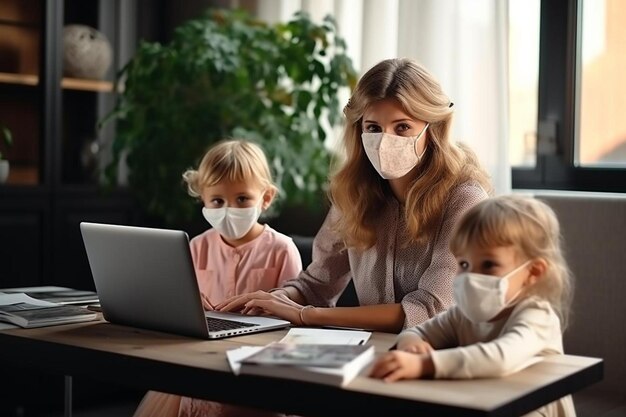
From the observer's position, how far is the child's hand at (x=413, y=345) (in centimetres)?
175

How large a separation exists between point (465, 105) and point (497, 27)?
27 cm

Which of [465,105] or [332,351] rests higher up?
[465,105]

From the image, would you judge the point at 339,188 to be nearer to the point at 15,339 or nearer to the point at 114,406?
the point at 15,339

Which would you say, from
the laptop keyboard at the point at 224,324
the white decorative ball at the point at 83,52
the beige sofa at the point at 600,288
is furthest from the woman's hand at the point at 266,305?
the white decorative ball at the point at 83,52

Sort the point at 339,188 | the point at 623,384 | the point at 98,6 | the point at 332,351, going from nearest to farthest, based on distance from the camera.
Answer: the point at 332,351, the point at 339,188, the point at 623,384, the point at 98,6

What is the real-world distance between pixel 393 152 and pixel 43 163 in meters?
2.04

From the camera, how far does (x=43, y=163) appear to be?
153 inches

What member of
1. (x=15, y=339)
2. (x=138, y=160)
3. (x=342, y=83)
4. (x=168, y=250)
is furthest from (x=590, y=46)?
(x=15, y=339)

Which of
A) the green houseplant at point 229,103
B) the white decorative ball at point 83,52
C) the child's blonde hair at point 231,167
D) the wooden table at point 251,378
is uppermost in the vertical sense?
the white decorative ball at point 83,52

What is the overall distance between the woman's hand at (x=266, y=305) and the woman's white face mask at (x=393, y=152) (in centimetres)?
35

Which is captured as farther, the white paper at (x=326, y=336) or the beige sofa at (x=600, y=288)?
the beige sofa at (x=600, y=288)

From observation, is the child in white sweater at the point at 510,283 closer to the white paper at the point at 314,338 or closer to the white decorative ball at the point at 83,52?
the white paper at the point at 314,338

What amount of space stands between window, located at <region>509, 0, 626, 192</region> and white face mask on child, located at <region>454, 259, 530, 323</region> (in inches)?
66.0

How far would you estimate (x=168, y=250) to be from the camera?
1.95 metres
